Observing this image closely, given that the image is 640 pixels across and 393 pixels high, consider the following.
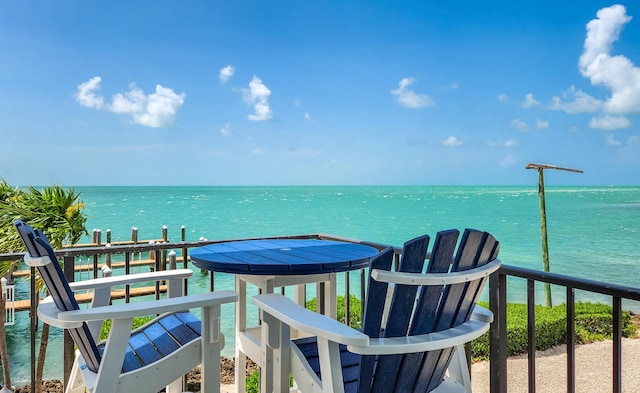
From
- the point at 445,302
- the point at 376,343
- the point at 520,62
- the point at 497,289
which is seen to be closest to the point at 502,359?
the point at 497,289

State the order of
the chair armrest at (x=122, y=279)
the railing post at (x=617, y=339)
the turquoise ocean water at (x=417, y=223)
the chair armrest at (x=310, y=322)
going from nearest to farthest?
Result: the chair armrest at (x=310, y=322)
the railing post at (x=617, y=339)
the chair armrest at (x=122, y=279)
the turquoise ocean water at (x=417, y=223)

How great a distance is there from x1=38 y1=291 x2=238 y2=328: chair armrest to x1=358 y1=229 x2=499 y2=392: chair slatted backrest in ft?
1.99

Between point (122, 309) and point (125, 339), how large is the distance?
0.34 feet

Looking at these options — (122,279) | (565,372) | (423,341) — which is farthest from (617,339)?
(565,372)

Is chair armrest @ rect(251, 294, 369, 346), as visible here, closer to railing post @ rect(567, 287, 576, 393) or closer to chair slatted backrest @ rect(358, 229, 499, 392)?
chair slatted backrest @ rect(358, 229, 499, 392)

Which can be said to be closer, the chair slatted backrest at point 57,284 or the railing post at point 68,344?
the chair slatted backrest at point 57,284

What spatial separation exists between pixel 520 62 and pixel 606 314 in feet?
125

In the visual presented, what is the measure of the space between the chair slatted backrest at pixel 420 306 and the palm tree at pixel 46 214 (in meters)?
6.87

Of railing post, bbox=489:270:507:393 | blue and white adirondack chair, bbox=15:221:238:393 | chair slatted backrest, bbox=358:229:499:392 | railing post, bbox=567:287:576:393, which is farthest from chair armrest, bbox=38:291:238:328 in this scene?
railing post, bbox=567:287:576:393

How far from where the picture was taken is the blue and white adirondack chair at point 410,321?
1292 mm

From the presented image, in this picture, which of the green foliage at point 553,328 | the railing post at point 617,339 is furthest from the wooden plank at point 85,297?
the railing post at point 617,339

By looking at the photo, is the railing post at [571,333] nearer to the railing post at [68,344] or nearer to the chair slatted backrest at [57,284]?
the chair slatted backrest at [57,284]

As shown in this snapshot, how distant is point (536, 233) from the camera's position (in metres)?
33.0

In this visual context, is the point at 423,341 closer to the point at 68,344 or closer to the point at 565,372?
the point at 68,344
